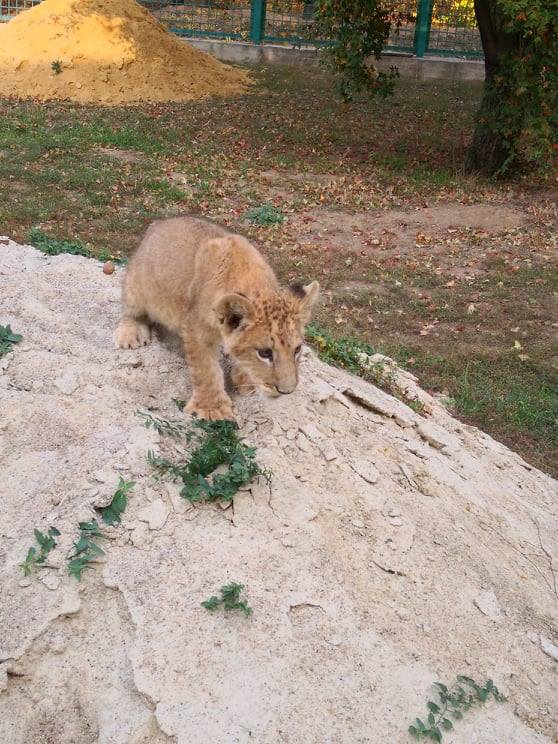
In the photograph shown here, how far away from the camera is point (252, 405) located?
6.07 metres

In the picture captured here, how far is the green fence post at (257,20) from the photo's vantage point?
1081 inches

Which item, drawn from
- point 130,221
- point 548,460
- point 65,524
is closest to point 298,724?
point 65,524

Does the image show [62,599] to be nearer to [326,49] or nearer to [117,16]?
[326,49]

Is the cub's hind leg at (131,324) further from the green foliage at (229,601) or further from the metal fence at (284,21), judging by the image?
the metal fence at (284,21)

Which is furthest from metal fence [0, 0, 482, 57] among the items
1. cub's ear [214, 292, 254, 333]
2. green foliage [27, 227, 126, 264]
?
cub's ear [214, 292, 254, 333]

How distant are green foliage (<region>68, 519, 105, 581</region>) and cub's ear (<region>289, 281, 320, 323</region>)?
1948 millimetres

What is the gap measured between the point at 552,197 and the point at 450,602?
13.2 metres

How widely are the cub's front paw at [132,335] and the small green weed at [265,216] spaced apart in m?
7.74

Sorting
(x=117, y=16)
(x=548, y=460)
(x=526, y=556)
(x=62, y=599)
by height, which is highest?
(x=117, y=16)

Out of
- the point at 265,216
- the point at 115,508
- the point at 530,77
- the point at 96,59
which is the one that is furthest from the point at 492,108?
the point at 115,508

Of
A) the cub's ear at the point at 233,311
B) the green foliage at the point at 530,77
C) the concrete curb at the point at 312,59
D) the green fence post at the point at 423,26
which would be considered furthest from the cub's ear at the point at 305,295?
the green fence post at the point at 423,26

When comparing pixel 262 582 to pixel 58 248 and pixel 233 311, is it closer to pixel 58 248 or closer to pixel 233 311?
pixel 233 311

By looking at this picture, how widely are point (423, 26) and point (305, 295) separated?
77.9 feet

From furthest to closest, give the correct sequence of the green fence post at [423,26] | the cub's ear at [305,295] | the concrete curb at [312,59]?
the concrete curb at [312,59] < the green fence post at [423,26] < the cub's ear at [305,295]
